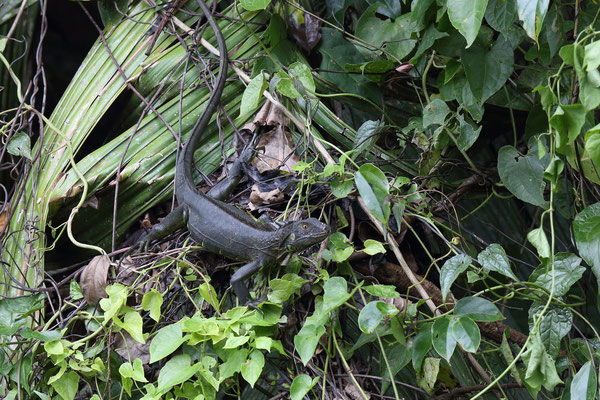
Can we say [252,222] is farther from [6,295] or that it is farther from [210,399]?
[6,295]

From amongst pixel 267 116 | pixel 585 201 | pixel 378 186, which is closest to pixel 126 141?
pixel 267 116

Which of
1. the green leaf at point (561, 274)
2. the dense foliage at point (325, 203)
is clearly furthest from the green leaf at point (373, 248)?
the green leaf at point (561, 274)

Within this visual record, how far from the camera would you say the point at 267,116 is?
308 cm

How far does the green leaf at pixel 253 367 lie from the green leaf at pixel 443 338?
61 centimetres

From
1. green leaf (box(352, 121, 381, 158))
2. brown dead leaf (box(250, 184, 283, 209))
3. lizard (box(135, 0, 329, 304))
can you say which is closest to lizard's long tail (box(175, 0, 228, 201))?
lizard (box(135, 0, 329, 304))

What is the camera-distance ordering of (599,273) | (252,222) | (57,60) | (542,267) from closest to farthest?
(599,273) < (542,267) < (252,222) < (57,60)

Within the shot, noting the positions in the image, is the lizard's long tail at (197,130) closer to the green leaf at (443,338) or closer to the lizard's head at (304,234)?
the lizard's head at (304,234)

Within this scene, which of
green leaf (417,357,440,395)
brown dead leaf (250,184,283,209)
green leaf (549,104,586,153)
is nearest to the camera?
green leaf (549,104,586,153)

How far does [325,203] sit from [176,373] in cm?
95

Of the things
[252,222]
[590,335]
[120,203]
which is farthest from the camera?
[590,335]

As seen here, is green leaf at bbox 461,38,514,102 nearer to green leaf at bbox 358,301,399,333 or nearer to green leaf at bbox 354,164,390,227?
green leaf at bbox 354,164,390,227

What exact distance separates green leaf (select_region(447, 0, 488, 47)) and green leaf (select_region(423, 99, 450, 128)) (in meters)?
0.59

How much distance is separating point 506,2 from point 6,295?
256 cm

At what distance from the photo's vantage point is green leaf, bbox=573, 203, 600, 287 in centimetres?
208
